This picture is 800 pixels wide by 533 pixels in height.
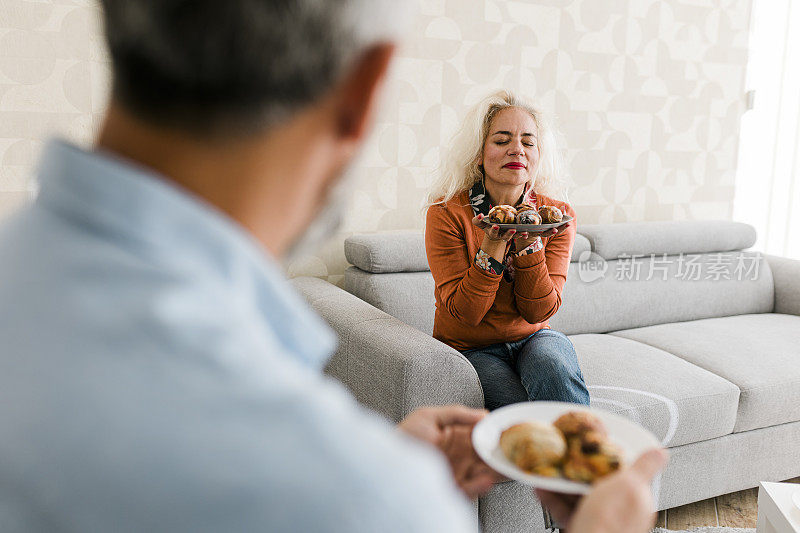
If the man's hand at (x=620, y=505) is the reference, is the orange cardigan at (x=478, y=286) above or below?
below

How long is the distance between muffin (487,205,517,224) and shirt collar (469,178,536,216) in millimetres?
195

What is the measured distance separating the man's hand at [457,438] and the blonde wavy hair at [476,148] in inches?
49.5

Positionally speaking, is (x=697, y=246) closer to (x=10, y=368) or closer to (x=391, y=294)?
(x=391, y=294)

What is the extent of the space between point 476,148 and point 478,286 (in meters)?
0.53

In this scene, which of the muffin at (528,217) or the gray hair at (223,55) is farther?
the muffin at (528,217)

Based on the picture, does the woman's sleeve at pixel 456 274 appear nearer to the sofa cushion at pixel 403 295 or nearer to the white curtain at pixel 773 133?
the sofa cushion at pixel 403 295

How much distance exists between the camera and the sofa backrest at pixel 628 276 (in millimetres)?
2451

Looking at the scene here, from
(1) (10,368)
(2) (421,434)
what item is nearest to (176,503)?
(1) (10,368)

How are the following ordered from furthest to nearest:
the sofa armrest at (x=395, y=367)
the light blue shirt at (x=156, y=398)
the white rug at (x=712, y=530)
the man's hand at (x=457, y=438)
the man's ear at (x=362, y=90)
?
1. the white rug at (x=712, y=530)
2. the sofa armrest at (x=395, y=367)
3. the man's hand at (x=457, y=438)
4. the man's ear at (x=362, y=90)
5. the light blue shirt at (x=156, y=398)

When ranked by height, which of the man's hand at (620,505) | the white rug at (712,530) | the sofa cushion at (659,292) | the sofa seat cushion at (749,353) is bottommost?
the white rug at (712,530)

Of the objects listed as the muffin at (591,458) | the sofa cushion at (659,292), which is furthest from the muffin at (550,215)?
the muffin at (591,458)

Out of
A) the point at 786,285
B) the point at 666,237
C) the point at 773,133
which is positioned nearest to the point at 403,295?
the point at 666,237

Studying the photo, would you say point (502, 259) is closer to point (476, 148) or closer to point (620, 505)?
point (476, 148)

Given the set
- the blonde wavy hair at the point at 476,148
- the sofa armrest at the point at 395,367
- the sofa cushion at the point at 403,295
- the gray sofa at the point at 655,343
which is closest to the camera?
the sofa armrest at the point at 395,367
